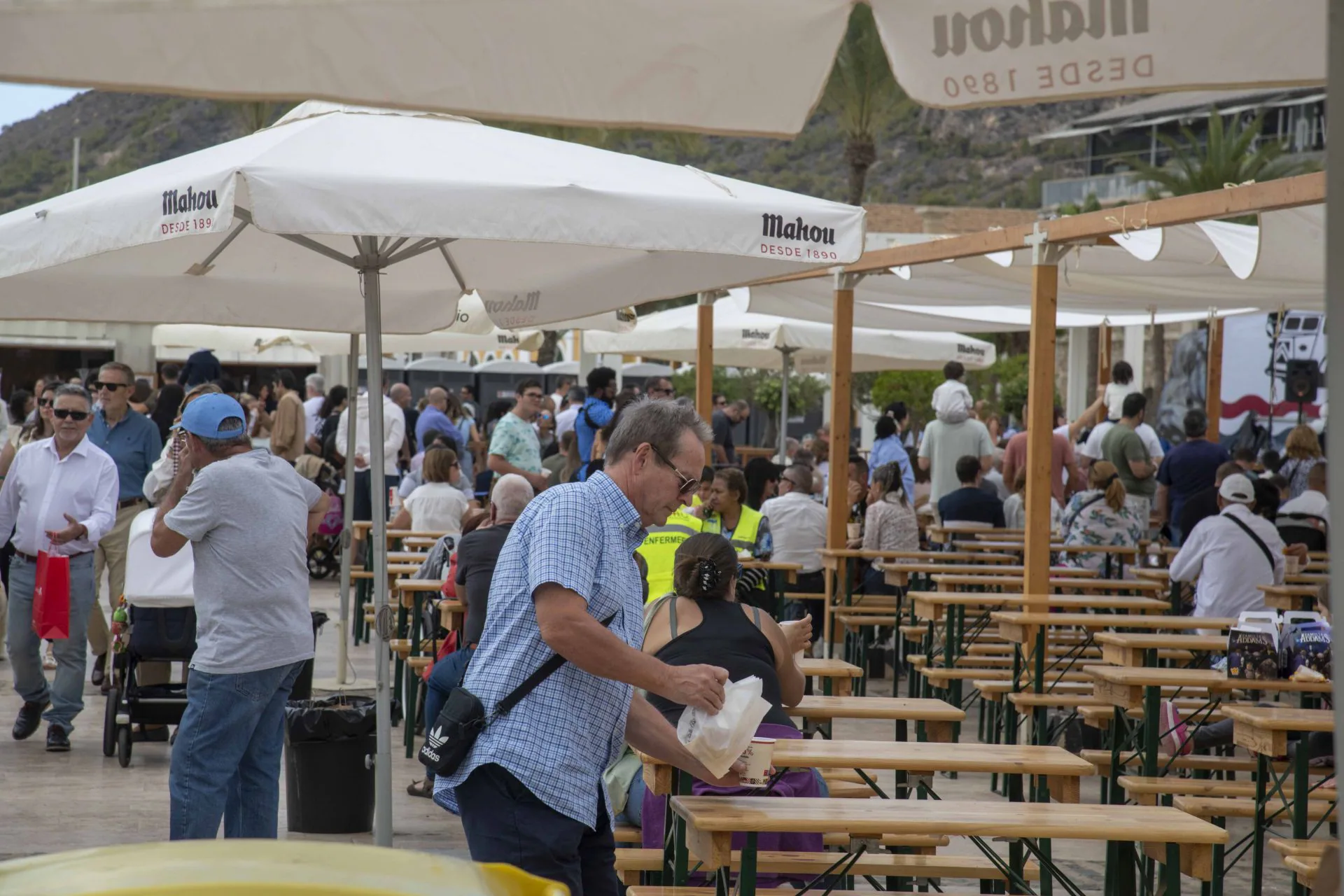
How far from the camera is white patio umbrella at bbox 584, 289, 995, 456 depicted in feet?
54.0

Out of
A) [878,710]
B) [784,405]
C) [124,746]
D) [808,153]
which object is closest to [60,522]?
[124,746]

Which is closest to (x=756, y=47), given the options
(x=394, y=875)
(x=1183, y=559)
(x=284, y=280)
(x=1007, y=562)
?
(x=394, y=875)

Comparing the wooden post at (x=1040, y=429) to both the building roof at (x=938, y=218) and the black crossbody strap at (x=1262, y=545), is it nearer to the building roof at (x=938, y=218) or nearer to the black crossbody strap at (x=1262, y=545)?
the black crossbody strap at (x=1262, y=545)

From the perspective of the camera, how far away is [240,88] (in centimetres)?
277

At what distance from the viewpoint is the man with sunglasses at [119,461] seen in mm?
9297

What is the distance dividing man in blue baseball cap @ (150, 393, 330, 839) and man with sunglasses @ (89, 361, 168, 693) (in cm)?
442

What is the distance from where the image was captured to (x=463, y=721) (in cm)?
335

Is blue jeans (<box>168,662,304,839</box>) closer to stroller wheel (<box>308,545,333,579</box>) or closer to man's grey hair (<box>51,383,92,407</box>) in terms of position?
man's grey hair (<box>51,383,92,407</box>)

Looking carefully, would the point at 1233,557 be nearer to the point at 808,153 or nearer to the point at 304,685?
the point at 304,685

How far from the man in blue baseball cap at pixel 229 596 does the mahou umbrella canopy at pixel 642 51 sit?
7.89ft

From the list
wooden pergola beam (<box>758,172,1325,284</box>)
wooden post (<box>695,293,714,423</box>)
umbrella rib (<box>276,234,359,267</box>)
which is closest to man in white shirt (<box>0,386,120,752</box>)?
umbrella rib (<box>276,234,359,267</box>)

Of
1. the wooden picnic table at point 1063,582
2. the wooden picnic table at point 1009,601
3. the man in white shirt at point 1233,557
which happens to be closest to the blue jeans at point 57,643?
the wooden picnic table at point 1009,601

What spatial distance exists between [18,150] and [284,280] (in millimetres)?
104451

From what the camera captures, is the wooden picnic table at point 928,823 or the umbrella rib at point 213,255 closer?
the wooden picnic table at point 928,823
